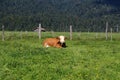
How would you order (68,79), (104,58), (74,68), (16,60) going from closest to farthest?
(68,79) < (74,68) < (16,60) < (104,58)

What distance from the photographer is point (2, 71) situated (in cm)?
1302

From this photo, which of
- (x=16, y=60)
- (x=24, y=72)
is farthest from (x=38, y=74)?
(x=16, y=60)

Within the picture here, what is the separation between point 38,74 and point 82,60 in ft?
15.9

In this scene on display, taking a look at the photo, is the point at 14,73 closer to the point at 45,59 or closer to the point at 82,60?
the point at 45,59

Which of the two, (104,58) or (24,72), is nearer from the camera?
(24,72)

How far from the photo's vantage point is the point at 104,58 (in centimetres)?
1841

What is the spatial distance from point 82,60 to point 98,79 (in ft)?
16.0

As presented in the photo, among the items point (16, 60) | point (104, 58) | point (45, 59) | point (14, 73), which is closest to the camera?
point (14, 73)

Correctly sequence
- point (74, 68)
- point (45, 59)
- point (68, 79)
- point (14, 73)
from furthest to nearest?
1. point (45, 59)
2. point (74, 68)
3. point (14, 73)
4. point (68, 79)

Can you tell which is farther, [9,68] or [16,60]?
[16,60]

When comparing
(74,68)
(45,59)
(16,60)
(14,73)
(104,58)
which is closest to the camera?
(14,73)

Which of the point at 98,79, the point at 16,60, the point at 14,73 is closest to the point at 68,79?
the point at 98,79

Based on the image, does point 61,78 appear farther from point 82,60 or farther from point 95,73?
point 82,60

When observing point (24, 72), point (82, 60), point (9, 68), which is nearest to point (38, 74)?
point (24, 72)
